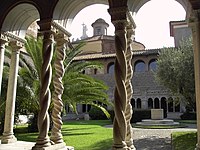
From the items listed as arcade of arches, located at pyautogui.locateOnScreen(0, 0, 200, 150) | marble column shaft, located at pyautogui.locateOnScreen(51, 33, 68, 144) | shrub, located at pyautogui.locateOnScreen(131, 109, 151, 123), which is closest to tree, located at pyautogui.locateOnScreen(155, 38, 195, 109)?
shrub, located at pyautogui.locateOnScreen(131, 109, 151, 123)

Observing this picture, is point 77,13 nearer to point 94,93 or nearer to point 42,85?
point 42,85

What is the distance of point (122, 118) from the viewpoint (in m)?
4.56

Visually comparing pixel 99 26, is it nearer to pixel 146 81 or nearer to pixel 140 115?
pixel 146 81

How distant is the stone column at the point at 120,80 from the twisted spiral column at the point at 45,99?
5.58 feet

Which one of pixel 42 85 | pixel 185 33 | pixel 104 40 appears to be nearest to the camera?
pixel 42 85

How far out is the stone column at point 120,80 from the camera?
454cm

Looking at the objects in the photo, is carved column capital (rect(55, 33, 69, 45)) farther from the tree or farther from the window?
the window

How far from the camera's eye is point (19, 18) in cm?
721

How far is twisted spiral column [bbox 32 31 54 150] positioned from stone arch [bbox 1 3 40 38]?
1.46 meters

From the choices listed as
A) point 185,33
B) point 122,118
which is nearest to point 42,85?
point 122,118

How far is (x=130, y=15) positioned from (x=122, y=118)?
2.45m

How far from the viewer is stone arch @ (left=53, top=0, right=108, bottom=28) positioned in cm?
625

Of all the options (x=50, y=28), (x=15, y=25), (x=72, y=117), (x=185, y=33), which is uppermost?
(x=185, y=33)

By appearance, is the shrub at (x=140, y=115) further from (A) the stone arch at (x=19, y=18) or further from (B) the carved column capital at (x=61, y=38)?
(B) the carved column capital at (x=61, y=38)
